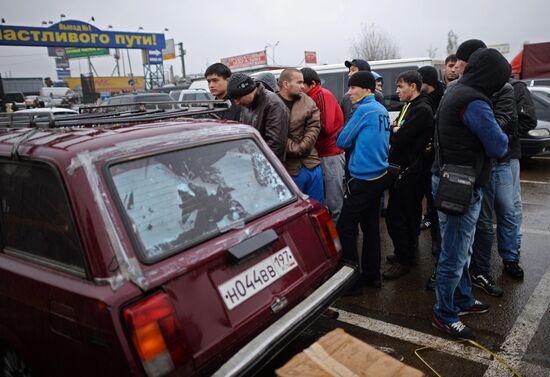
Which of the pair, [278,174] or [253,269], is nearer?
[253,269]

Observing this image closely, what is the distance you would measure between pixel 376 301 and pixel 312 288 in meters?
1.40

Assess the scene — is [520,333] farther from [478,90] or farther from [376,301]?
[478,90]

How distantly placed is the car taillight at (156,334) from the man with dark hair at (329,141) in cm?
→ 287

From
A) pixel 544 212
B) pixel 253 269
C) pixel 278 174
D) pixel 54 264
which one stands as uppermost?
pixel 278 174

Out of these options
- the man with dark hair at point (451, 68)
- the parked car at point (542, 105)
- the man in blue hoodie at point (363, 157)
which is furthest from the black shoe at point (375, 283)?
the parked car at point (542, 105)

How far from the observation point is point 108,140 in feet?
6.66

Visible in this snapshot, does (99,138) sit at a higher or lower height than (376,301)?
higher

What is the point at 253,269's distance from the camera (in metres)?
2.12

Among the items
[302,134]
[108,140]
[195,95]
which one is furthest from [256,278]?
[195,95]

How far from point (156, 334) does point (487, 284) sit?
3.05 m

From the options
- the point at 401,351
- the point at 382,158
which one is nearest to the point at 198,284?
the point at 401,351

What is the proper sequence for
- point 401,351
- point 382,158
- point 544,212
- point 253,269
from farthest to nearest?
1. point 544,212
2. point 382,158
3. point 401,351
4. point 253,269

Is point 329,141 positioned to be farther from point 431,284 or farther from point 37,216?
point 37,216

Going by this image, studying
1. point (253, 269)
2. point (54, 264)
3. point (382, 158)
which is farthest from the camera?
point (382, 158)
